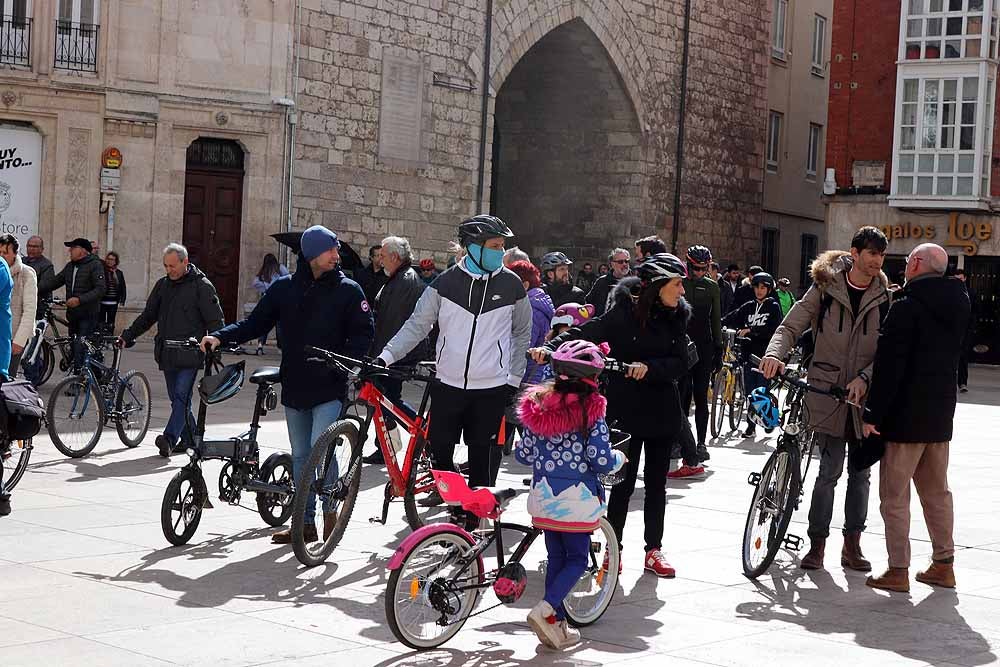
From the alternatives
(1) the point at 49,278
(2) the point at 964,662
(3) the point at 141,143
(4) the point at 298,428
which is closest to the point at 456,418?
(4) the point at 298,428

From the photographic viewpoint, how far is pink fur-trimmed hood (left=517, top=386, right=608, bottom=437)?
6.42 meters

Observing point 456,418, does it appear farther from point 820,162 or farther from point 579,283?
point 820,162

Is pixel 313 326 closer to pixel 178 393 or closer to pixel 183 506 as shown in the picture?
pixel 183 506

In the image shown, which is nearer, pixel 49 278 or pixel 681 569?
pixel 681 569

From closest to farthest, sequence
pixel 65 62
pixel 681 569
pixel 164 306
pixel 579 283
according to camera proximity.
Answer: pixel 681 569
pixel 164 306
pixel 65 62
pixel 579 283

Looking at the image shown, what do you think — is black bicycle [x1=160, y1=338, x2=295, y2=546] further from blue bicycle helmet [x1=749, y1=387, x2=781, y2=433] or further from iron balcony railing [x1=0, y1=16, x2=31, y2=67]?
iron balcony railing [x1=0, y1=16, x2=31, y2=67]

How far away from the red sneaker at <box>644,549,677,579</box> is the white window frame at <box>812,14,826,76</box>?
36.1 m

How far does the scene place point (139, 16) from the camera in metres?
24.6

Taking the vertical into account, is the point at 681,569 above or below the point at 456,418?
below

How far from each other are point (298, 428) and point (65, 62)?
56.5 feet

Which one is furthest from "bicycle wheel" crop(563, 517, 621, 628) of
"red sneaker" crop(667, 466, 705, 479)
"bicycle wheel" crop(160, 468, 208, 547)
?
"red sneaker" crop(667, 466, 705, 479)

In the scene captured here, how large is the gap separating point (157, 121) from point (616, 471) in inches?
774

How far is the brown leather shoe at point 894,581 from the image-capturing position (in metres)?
7.97

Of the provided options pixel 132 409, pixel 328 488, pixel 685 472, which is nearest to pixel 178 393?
pixel 132 409
